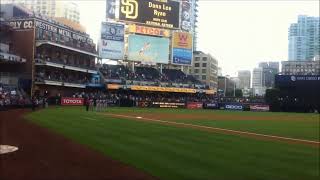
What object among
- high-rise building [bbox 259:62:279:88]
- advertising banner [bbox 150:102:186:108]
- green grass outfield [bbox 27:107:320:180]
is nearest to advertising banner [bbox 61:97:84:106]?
advertising banner [bbox 150:102:186:108]

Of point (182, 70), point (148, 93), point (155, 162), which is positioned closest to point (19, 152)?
point (155, 162)

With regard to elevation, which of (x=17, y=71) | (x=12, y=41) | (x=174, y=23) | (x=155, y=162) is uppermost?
(x=174, y=23)

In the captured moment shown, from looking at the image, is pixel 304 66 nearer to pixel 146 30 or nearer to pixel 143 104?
pixel 146 30

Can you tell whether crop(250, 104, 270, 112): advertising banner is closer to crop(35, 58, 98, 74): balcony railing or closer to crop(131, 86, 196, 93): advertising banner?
crop(131, 86, 196, 93): advertising banner

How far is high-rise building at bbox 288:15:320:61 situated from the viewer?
8006 centimetres

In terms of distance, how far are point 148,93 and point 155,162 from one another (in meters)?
74.5

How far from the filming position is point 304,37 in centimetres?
8281

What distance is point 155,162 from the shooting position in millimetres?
12844

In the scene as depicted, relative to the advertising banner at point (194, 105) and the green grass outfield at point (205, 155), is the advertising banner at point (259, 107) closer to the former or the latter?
the advertising banner at point (194, 105)

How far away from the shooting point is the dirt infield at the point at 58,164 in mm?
10328

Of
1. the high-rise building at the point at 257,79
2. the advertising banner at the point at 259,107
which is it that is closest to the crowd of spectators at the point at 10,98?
the advertising banner at the point at 259,107

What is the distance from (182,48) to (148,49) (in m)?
7.89

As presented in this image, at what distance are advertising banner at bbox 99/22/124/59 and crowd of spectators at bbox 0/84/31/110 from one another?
28628 mm

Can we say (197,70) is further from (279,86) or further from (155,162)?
(155,162)
